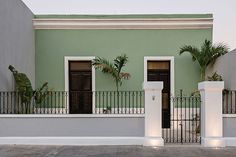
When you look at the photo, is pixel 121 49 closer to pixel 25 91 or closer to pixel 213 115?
pixel 25 91

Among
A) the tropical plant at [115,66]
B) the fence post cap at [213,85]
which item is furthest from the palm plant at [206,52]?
the fence post cap at [213,85]

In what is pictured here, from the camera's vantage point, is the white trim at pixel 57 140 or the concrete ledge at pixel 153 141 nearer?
the concrete ledge at pixel 153 141

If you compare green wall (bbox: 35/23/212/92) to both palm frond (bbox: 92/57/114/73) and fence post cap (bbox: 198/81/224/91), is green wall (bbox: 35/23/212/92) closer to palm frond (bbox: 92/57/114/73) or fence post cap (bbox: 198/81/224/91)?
palm frond (bbox: 92/57/114/73)

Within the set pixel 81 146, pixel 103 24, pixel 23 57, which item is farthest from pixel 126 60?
pixel 81 146

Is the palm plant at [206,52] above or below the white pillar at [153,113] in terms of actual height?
above

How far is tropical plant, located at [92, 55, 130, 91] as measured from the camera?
13.0m

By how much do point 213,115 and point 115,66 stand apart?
17.6 ft

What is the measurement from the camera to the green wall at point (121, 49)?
1365 centimetres

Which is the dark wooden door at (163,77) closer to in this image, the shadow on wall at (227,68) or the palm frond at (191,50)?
the palm frond at (191,50)

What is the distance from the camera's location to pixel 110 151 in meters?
8.45

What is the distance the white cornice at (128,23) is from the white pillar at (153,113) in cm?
521

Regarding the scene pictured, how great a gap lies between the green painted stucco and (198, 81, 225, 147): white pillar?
15.1 feet

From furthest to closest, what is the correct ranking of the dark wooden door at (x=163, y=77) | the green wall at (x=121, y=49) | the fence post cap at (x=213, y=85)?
the green wall at (x=121, y=49), the dark wooden door at (x=163, y=77), the fence post cap at (x=213, y=85)

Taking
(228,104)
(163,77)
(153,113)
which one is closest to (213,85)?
(153,113)
